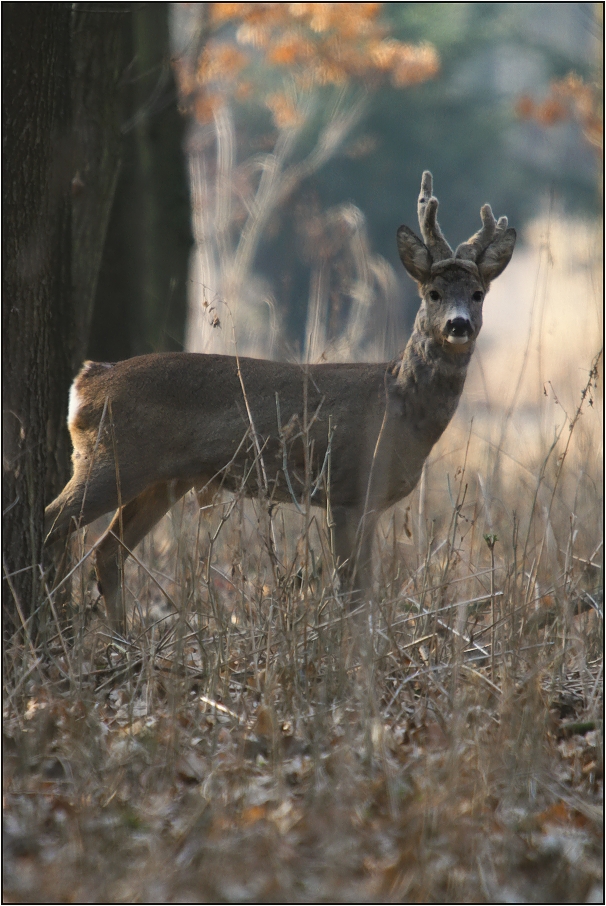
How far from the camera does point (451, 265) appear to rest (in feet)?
17.3

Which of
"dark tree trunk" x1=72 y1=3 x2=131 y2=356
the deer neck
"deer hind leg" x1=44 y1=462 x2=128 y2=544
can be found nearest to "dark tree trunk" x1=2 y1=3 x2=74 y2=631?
"deer hind leg" x1=44 y1=462 x2=128 y2=544

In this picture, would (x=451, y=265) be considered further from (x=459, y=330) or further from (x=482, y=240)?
(x=459, y=330)

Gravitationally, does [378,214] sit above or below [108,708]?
above

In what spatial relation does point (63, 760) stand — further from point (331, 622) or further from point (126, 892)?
point (331, 622)

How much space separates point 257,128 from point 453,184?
4.85 m

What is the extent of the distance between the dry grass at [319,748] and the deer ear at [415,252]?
1.20m

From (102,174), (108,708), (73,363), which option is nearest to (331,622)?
(108,708)

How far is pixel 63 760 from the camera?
144 inches

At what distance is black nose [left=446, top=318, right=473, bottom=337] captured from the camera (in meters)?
5.13

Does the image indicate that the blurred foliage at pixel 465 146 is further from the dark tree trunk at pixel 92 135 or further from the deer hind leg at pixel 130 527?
the deer hind leg at pixel 130 527

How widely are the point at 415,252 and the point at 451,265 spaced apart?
8.4 inches

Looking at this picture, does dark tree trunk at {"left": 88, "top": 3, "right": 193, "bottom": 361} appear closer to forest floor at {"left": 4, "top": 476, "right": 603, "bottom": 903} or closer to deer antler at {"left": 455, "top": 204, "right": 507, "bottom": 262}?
deer antler at {"left": 455, "top": 204, "right": 507, "bottom": 262}

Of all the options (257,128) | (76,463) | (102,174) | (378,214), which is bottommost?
(76,463)

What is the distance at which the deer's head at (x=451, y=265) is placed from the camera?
17.2ft
